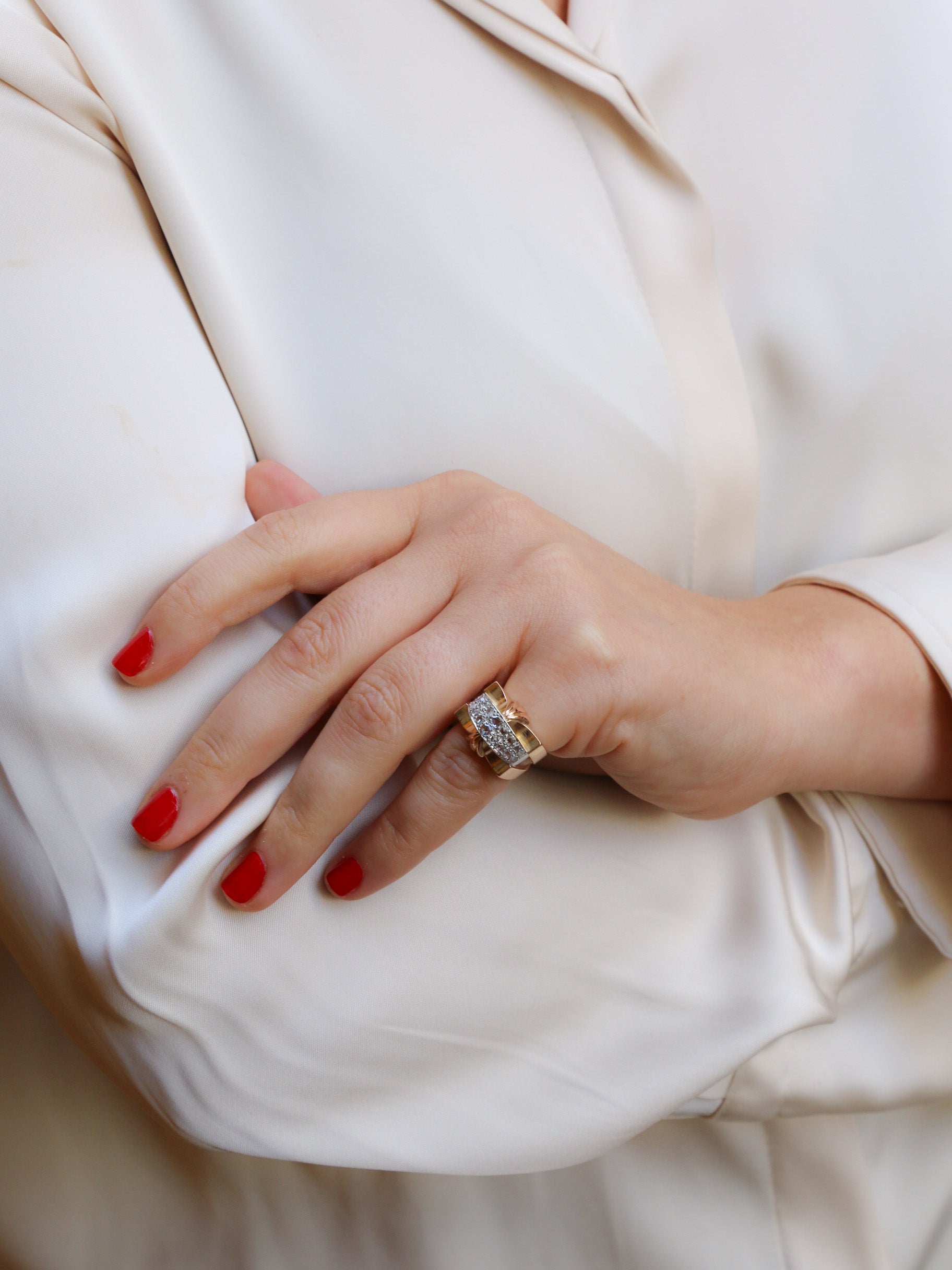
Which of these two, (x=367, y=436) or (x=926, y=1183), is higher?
(x=367, y=436)

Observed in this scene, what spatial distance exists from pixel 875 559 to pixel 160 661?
22.4 inches

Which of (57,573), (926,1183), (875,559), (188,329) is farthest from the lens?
(926,1183)

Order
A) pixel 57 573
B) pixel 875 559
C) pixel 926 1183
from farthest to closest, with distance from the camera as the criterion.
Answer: pixel 926 1183 < pixel 875 559 < pixel 57 573

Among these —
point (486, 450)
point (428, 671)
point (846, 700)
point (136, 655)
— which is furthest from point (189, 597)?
point (846, 700)

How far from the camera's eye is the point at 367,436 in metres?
0.69

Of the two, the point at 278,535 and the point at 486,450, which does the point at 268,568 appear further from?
the point at 486,450

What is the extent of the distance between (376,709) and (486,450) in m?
0.25

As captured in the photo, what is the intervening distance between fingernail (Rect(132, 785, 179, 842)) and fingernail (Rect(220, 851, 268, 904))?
5 cm

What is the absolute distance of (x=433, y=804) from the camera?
1.94ft

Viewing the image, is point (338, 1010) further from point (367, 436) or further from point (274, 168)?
point (274, 168)

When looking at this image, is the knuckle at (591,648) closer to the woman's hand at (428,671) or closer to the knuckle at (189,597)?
the woman's hand at (428,671)

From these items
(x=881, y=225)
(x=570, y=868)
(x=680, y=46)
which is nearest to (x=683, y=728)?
(x=570, y=868)

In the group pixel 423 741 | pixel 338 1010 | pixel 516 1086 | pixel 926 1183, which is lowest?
pixel 926 1183

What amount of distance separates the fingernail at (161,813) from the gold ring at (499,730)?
0.18 meters
